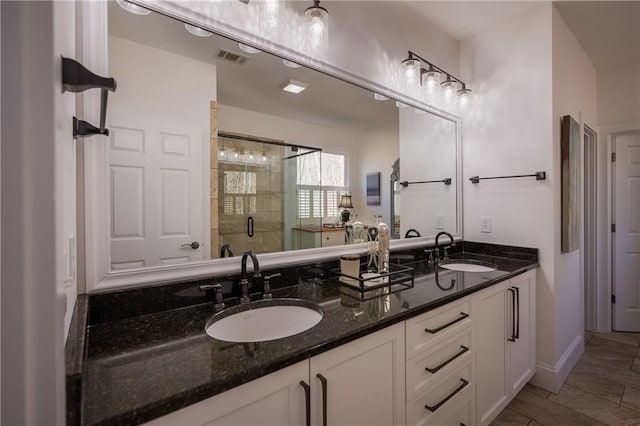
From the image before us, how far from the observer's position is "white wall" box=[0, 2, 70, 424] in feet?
1.25

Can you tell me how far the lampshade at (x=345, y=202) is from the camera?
1879 mm

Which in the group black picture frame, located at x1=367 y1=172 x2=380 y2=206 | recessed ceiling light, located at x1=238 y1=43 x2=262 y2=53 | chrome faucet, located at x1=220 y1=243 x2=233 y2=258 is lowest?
chrome faucet, located at x1=220 y1=243 x2=233 y2=258

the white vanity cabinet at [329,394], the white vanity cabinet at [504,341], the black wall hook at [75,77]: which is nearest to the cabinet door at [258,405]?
the white vanity cabinet at [329,394]

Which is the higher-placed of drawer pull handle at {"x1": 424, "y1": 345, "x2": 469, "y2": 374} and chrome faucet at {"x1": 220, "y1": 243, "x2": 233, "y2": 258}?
chrome faucet at {"x1": 220, "y1": 243, "x2": 233, "y2": 258}

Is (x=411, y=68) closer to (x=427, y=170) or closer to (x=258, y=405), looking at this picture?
(x=427, y=170)

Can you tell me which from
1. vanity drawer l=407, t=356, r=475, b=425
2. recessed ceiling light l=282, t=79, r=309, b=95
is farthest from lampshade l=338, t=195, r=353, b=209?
vanity drawer l=407, t=356, r=475, b=425

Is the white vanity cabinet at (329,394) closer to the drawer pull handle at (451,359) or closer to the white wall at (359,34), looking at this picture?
the drawer pull handle at (451,359)

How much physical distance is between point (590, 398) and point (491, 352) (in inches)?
39.4

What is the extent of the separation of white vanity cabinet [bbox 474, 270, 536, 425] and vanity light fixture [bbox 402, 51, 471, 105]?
4.71 ft

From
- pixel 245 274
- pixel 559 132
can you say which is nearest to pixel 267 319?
pixel 245 274

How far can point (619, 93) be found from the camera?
2.86 m

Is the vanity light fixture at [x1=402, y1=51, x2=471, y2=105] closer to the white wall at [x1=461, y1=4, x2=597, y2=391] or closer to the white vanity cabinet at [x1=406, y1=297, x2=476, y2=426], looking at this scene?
the white wall at [x1=461, y1=4, x2=597, y2=391]

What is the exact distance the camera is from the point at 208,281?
1.20 m

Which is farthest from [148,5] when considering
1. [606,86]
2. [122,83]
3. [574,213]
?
[606,86]
